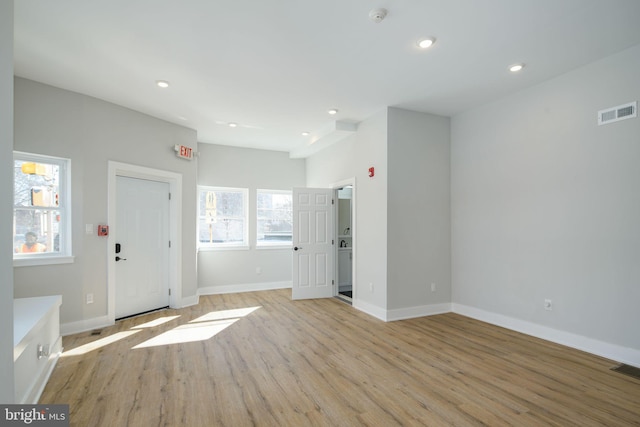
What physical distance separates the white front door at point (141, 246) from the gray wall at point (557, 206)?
4.78 metres

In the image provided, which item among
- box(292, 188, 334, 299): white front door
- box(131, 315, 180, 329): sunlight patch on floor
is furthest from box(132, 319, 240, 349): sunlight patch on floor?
box(292, 188, 334, 299): white front door

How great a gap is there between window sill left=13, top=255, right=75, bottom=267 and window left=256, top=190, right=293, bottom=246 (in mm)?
3435

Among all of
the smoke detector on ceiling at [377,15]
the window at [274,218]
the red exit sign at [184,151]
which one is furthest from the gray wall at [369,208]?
the red exit sign at [184,151]

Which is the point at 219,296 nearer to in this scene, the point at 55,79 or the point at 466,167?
the point at 55,79

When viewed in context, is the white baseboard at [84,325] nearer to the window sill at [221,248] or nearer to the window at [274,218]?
the window sill at [221,248]

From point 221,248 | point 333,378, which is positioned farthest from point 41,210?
point 333,378

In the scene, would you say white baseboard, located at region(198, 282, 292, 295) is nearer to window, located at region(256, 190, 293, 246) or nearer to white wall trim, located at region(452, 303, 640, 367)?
window, located at region(256, 190, 293, 246)

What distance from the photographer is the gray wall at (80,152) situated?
3.65 meters

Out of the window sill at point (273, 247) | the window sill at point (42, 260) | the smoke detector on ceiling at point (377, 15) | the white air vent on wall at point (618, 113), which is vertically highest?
the smoke detector on ceiling at point (377, 15)

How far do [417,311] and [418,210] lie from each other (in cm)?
153

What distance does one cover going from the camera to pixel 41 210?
378 centimetres

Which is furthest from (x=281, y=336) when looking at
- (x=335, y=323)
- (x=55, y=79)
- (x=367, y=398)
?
(x=55, y=79)

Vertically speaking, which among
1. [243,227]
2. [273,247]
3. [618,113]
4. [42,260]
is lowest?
[273,247]

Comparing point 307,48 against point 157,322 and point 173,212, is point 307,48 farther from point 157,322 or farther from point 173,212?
point 157,322
